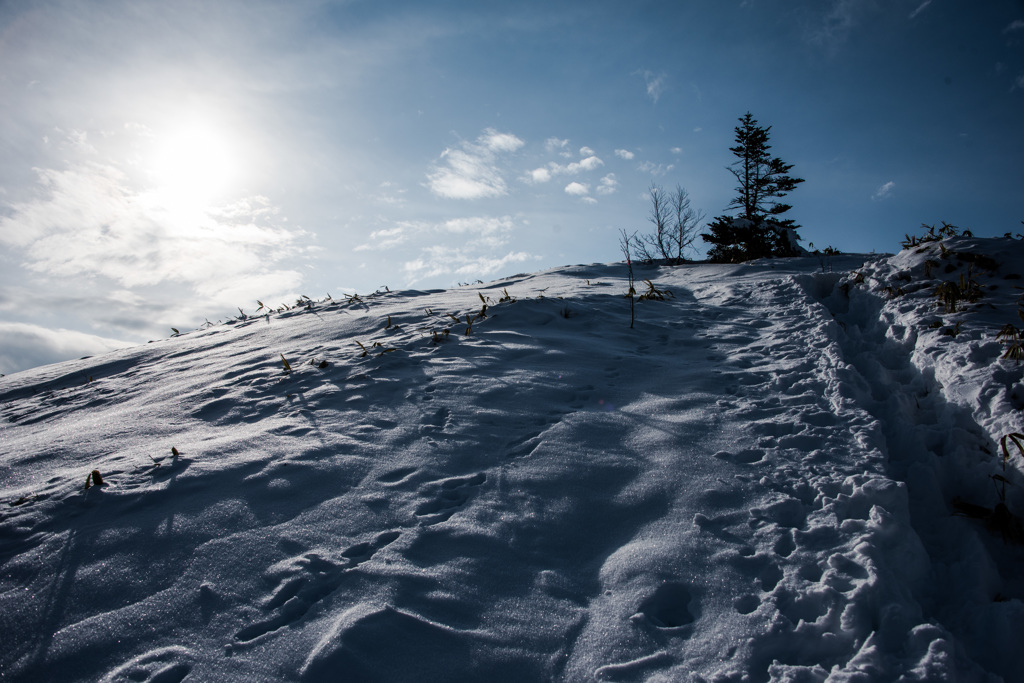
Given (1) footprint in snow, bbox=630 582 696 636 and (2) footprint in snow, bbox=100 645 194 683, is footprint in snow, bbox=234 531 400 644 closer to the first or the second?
(2) footprint in snow, bbox=100 645 194 683

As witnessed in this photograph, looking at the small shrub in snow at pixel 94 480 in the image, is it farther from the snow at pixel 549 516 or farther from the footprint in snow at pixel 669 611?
the footprint in snow at pixel 669 611

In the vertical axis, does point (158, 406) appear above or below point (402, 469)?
above

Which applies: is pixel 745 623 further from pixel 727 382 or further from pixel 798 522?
pixel 727 382

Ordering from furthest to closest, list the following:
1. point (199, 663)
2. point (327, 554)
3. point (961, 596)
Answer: point (327, 554)
point (961, 596)
point (199, 663)

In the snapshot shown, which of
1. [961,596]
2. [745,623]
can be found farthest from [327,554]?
[961,596]

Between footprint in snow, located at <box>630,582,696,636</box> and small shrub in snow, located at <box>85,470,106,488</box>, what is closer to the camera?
footprint in snow, located at <box>630,582,696,636</box>

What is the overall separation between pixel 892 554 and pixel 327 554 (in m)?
2.27

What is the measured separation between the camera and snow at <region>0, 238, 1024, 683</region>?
1.56 meters

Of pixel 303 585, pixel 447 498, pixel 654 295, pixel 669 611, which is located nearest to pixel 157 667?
pixel 303 585

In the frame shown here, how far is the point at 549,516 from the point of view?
2182 millimetres

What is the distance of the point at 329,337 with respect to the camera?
16.5ft

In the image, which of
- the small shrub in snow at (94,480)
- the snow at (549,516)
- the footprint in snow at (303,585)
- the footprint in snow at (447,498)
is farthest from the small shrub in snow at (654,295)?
the small shrub in snow at (94,480)

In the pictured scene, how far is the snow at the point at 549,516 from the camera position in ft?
5.12

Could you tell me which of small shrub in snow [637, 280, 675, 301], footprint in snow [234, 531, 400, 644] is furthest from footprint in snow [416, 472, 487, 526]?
small shrub in snow [637, 280, 675, 301]
